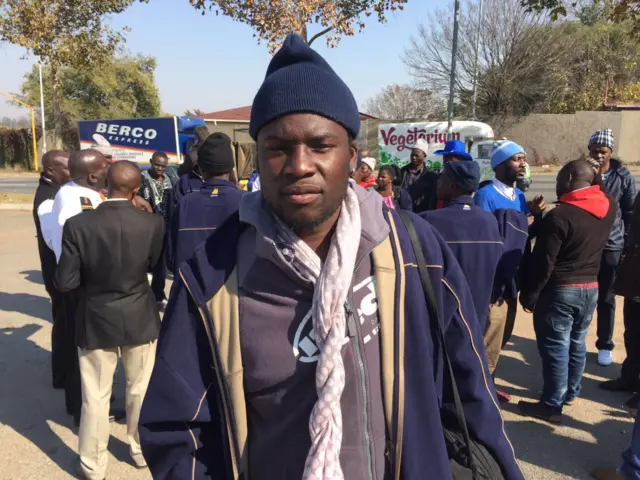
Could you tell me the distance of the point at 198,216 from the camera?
12.7ft

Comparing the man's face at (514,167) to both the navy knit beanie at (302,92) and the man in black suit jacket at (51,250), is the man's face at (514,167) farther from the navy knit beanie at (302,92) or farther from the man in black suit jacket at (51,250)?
the man in black suit jacket at (51,250)

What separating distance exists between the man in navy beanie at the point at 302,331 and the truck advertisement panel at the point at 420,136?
17322 mm

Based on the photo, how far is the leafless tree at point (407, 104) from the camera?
94.7 ft

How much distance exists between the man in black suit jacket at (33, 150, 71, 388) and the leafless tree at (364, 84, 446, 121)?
23781mm

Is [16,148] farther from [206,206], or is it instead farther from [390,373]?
[390,373]

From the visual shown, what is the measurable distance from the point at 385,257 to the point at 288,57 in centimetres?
60

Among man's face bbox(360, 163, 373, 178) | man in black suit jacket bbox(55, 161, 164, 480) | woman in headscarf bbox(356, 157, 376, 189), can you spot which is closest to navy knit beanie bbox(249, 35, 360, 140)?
man in black suit jacket bbox(55, 161, 164, 480)

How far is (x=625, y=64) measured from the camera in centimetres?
2900

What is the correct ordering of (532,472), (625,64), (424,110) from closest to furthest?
(532,472) < (625,64) < (424,110)

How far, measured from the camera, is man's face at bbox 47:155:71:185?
4289 mm

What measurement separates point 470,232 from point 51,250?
3.46 meters

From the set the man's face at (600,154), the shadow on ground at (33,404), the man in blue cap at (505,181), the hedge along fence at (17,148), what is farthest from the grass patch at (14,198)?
the hedge along fence at (17,148)

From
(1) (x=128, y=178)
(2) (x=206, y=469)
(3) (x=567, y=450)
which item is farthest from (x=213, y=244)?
(3) (x=567, y=450)

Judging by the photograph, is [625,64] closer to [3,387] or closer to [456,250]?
[456,250]
